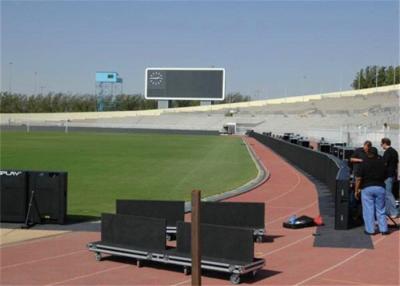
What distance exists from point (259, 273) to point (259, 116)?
422ft

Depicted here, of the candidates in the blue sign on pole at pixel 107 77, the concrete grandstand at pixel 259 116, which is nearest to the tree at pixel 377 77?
the concrete grandstand at pixel 259 116

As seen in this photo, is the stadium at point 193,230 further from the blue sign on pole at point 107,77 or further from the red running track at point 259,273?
the blue sign on pole at point 107,77

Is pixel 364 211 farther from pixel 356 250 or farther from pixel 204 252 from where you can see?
pixel 204 252

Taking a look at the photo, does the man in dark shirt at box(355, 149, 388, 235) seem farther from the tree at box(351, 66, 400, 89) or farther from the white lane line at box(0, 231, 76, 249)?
the tree at box(351, 66, 400, 89)

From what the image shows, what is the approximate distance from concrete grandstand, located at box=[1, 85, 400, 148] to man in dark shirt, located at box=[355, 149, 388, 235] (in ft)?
300

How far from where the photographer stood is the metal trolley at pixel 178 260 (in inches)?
337

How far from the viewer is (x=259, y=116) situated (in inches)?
5399

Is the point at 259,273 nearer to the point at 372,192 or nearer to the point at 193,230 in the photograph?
the point at 193,230

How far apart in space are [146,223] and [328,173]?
40.1 feet

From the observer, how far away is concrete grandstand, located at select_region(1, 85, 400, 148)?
116750 millimetres

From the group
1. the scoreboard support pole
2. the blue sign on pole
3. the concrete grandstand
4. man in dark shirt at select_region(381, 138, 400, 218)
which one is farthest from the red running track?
the blue sign on pole

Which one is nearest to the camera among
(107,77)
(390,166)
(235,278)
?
(235,278)

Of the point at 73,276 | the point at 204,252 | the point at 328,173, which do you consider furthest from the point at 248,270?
the point at 328,173

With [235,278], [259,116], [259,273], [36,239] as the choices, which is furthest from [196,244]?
[259,116]
